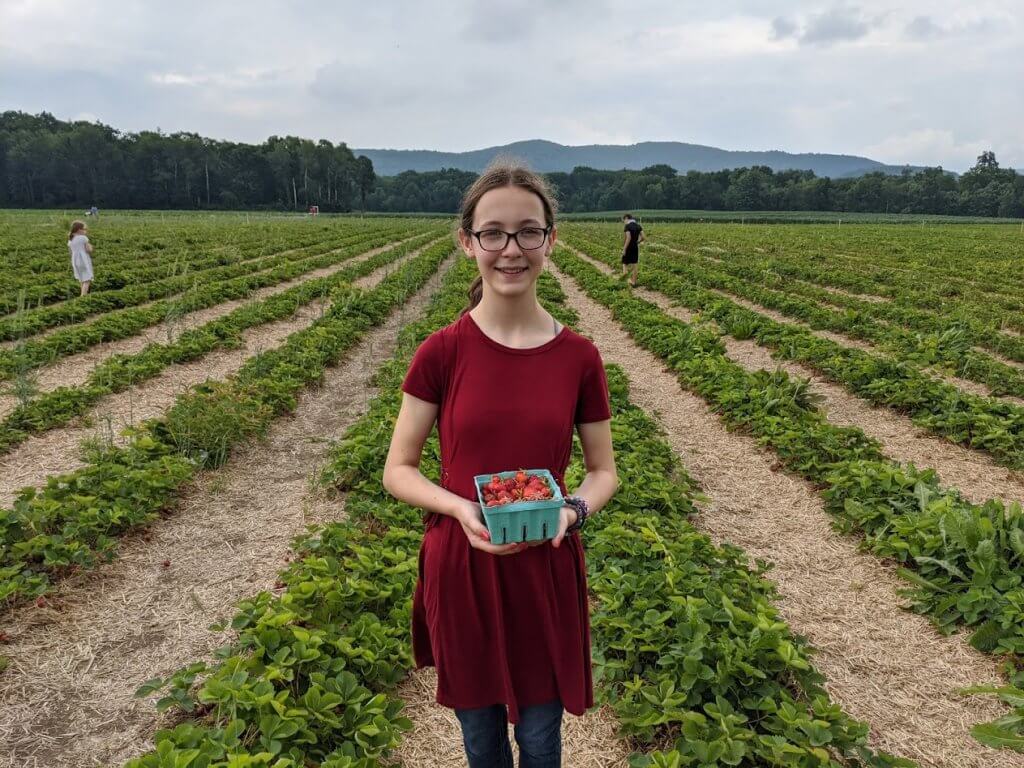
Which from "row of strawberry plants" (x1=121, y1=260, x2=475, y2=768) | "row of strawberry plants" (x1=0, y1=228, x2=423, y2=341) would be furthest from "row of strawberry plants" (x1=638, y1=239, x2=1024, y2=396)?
"row of strawberry plants" (x1=0, y1=228, x2=423, y2=341)

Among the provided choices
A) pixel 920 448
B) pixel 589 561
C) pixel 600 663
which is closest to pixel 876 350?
pixel 920 448

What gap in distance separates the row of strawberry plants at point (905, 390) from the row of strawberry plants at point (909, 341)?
899 mm

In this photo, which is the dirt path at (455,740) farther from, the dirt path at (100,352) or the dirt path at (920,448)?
the dirt path at (100,352)

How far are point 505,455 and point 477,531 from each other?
250 mm

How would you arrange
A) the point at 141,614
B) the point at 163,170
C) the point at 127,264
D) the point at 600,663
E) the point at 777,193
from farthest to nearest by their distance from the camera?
the point at 777,193 < the point at 163,170 < the point at 127,264 < the point at 141,614 < the point at 600,663

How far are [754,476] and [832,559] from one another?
159 cm

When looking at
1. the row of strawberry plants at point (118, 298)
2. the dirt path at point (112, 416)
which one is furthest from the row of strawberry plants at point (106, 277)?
the dirt path at point (112, 416)

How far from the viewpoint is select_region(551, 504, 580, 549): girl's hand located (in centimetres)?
160

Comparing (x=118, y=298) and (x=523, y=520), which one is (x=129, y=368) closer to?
(x=118, y=298)

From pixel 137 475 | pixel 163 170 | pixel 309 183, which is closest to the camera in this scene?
pixel 137 475

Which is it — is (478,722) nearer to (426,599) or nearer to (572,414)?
(426,599)

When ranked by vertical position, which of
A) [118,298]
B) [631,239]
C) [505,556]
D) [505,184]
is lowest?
[118,298]

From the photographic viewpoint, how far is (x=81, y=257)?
541 inches

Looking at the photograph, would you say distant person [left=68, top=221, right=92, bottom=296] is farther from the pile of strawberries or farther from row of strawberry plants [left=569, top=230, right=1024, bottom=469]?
the pile of strawberries
